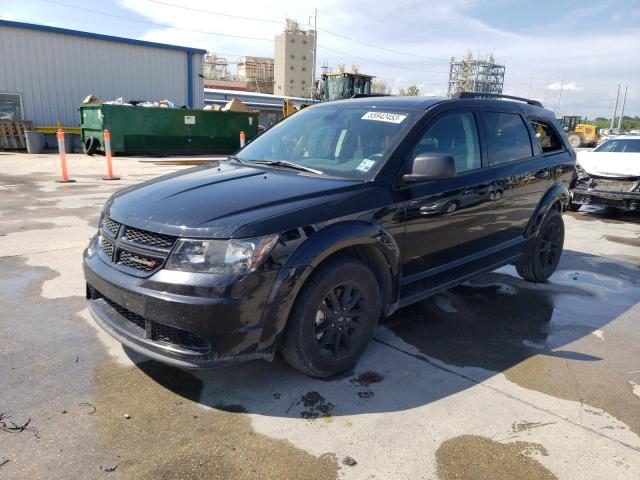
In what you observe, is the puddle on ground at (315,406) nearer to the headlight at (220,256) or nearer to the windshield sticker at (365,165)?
the headlight at (220,256)

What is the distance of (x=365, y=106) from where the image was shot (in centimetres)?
394

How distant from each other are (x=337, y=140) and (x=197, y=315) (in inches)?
71.5

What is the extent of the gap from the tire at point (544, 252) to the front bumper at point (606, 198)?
4.43m

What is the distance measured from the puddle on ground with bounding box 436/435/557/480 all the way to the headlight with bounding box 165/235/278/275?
138 cm

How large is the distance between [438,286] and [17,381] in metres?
2.90

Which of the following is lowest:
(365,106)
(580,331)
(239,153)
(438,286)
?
(580,331)

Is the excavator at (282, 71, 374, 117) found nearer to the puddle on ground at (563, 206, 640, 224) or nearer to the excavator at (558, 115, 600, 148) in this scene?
the puddle on ground at (563, 206, 640, 224)

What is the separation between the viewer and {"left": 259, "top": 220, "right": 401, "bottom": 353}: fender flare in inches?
105

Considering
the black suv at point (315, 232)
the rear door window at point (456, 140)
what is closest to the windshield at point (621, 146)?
the black suv at point (315, 232)

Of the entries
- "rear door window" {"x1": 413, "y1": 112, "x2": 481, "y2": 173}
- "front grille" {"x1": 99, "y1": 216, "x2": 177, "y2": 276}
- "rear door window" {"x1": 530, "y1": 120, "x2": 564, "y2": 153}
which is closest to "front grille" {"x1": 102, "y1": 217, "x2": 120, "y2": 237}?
"front grille" {"x1": 99, "y1": 216, "x2": 177, "y2": 276}

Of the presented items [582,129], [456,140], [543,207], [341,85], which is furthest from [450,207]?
[582,129]

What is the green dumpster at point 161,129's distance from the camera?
56.0 feet

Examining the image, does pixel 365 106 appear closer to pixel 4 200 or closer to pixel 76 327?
pixel 76 327

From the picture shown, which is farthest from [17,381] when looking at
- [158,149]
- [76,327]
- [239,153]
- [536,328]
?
[158,149]
